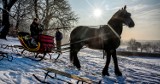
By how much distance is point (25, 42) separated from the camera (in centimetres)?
999

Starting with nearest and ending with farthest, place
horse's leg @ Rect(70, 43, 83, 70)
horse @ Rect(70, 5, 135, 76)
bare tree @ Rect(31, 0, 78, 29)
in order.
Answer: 1. horse @ Rect(70, 5, 135, 76)
2. horse's leg @ Rect(70, 43, 83, 70)
3. bare tree @ Rect(31, 0, 78, 29)

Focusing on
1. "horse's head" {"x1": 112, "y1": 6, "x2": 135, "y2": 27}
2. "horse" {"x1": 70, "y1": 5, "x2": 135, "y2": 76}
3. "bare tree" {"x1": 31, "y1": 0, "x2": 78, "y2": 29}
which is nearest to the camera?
"horse" {"x1": 70, "y1": 5, "x2": 135, "y2": 76}

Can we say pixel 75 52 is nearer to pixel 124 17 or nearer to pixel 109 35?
pixel 109 35

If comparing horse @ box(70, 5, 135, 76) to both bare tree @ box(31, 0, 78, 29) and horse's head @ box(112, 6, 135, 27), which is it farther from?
bare tree @ box(31, 0, 78, 29)

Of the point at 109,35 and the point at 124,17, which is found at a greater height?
the point at 124,17

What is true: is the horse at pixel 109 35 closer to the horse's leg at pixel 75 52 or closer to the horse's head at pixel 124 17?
the horse's head at pixel 124 17

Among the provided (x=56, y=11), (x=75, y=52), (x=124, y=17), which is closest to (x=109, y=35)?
(x=124, y=17)

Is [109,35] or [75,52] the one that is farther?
[75,52]

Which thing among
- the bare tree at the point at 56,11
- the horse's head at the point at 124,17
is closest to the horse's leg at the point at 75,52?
the horse's head at the point at 124,17

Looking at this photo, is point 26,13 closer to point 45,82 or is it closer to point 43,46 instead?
point 43,46

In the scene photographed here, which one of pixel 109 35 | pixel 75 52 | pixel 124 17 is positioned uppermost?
pixel 124 17

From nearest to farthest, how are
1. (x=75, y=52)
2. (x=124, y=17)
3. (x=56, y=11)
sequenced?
(x=124, y=17) < (x=75, y=52) < (x=56, y=11)

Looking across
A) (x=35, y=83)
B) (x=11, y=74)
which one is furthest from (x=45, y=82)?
(x=11, y=74)

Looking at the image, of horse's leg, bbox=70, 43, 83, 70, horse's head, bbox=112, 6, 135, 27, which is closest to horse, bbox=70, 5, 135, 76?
horse's head, bbox=112, 6, 135, 27
